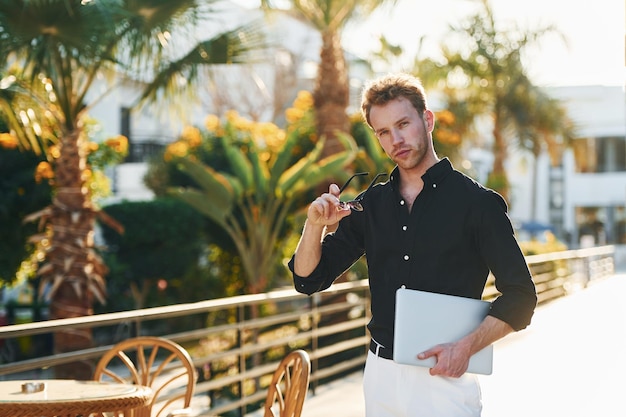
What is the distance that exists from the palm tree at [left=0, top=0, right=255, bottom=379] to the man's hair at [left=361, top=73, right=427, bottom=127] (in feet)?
19.2

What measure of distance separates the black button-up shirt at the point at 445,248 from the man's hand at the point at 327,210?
6.6 inches

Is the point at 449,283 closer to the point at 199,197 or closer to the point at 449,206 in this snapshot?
the point at 449,206

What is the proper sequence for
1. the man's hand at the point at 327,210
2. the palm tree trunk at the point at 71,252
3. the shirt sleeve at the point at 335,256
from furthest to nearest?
the palm tree trunk at the point at 71,252 → the shirt sleeve at the point at 335,256 → the man's hand at the point at 327,210

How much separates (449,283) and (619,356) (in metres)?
9.34

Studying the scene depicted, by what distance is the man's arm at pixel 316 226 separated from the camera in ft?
9.51

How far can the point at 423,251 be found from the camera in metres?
2.92

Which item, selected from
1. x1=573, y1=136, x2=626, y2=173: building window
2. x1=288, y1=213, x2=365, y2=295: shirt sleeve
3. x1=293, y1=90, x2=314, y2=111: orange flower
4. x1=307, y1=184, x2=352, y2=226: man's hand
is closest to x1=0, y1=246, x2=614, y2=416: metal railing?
x1=288, y1=213, x2=365, y2=295: shirt sleeve

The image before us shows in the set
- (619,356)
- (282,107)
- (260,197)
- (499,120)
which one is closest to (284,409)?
(619,356)

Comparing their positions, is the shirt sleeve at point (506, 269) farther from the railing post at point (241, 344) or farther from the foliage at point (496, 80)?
the foliage at point (496, 80)

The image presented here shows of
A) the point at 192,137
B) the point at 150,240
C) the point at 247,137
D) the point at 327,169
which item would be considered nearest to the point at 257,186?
the point at 327,169

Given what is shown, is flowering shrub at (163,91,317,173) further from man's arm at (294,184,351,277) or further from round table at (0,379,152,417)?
man's arm at (294,184,351,277)

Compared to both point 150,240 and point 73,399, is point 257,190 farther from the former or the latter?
point 73,399

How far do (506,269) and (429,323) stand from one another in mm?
263

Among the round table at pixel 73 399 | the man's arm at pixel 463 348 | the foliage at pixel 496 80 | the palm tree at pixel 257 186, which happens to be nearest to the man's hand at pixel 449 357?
the man's arm at pixel 463 348
